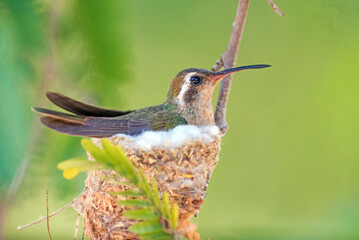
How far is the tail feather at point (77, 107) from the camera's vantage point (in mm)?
1276

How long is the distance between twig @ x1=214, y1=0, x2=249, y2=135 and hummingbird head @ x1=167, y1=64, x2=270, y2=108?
0.17 ft

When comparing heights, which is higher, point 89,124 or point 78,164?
point 89,124

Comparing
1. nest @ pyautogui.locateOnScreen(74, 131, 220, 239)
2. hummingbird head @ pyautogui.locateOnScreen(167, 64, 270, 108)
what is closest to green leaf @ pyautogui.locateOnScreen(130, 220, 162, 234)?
nest @ pyautogui.locateOnScreen(74, 131, 220, 239)

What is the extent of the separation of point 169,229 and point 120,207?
66 centimetres

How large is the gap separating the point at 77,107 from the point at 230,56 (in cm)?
52

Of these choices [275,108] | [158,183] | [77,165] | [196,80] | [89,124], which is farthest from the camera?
[275,108]

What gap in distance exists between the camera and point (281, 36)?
265 centimetres

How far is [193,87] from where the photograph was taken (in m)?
1.50

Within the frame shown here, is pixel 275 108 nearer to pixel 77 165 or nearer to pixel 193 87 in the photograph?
pixel 193 87

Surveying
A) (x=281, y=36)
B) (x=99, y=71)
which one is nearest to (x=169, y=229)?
(x=99, y=71)

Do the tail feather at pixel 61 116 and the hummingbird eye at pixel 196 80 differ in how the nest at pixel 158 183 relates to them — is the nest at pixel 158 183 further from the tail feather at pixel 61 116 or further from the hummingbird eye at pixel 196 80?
the hummingbird eye at pixel 196 80

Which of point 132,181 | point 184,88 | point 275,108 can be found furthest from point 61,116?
point 275,108

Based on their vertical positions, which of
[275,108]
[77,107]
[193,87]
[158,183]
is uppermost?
[275,108]

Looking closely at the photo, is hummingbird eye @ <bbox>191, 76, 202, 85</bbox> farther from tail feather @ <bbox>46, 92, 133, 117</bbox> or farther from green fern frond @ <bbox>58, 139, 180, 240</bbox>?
green fern frond @ <bbox>58, 139, 180, 240</bbox>
